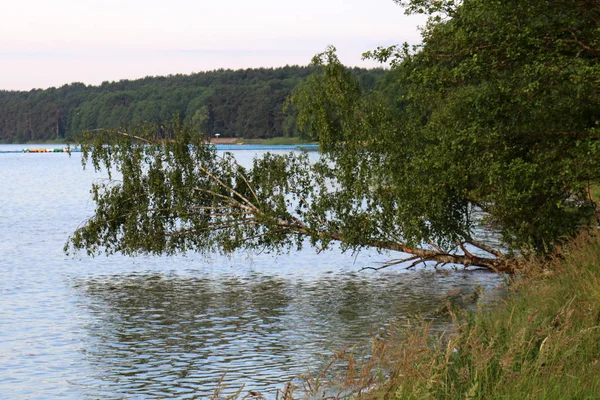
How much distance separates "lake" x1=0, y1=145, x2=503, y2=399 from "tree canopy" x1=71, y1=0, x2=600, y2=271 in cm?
157

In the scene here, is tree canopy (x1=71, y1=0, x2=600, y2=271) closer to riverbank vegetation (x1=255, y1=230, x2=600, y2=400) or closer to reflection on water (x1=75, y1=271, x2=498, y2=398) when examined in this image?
reflection on water (x1=75, y1=271, x2=498, y2=398)

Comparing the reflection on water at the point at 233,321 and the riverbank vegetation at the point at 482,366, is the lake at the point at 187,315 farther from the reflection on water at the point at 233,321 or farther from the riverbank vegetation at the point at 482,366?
the riverbank vegetation at the point at 482,366

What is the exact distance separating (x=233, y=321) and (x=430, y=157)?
20.2ft

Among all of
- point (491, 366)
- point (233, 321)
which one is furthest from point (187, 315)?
point (491, 366)

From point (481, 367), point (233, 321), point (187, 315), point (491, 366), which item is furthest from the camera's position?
point (187, 315)

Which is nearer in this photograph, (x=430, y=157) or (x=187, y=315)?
(x=430, y=157)

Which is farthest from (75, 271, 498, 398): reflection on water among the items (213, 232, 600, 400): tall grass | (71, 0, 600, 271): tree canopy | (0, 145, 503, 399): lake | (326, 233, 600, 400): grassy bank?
(326, 233, 600, 400): grassy bank

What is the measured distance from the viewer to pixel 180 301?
24.3m

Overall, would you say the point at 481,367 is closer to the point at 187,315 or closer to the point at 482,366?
the point at 482,366

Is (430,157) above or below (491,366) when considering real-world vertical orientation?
above

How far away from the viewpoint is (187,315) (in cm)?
2205

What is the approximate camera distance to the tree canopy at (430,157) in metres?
17.9

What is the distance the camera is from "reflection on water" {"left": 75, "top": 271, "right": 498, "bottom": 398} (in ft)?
51.9

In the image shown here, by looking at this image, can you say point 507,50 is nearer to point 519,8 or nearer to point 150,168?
point 519,8
